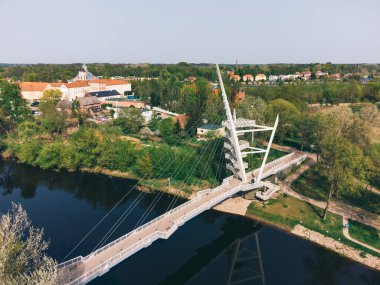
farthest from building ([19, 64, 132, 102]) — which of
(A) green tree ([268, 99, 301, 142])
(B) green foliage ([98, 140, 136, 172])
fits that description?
(A) green tree ([268, 99, 301, 142])

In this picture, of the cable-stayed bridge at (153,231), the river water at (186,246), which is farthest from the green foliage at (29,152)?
the cable-stayed bridge at (153,231)

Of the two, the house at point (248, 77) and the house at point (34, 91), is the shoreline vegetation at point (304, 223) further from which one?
the house at point (248, 77)

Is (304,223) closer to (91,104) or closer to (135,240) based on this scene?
(135,240)

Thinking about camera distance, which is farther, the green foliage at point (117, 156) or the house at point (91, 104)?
the house at point (91, 104)

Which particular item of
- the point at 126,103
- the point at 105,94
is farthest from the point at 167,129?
the point at 105,94

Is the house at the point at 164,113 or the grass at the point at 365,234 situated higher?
the house at the point at 164,113

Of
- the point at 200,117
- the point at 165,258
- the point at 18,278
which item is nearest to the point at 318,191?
the point at 165,258
